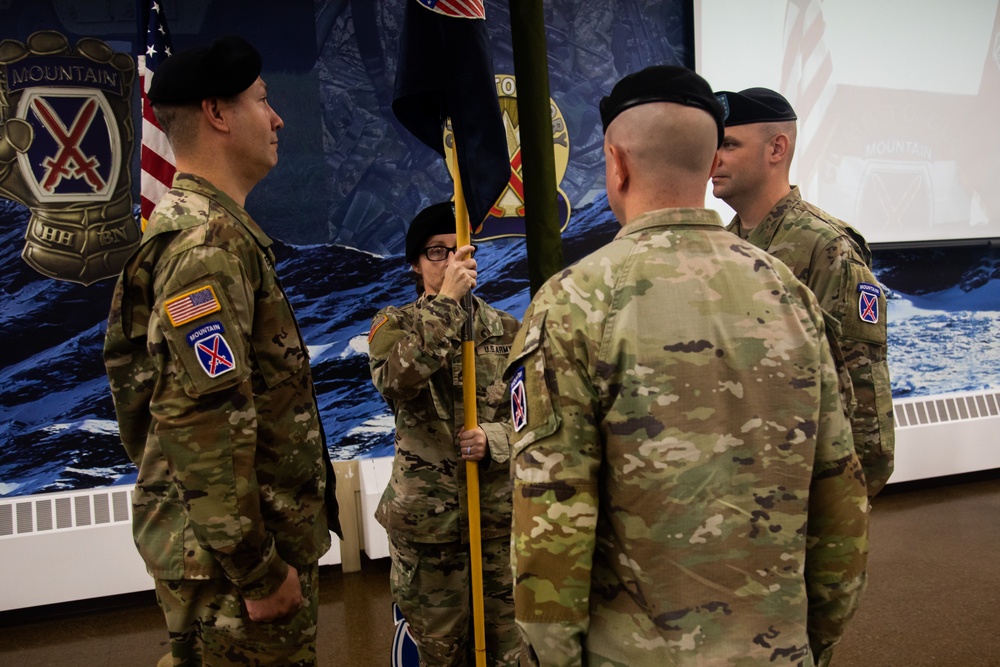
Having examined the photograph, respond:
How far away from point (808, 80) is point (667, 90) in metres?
3.97

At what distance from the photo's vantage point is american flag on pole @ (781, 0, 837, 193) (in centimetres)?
468

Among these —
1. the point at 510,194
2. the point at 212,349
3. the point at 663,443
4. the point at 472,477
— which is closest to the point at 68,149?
the point at 510,194

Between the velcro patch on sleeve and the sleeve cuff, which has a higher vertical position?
the velcro patch on sleeve

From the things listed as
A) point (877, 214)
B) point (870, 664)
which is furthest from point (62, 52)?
point (877, 214)

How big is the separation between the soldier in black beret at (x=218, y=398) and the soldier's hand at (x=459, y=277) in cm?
59

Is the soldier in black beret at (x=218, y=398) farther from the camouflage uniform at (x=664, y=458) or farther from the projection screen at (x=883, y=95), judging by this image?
the projection screen at (x=883, y=95)

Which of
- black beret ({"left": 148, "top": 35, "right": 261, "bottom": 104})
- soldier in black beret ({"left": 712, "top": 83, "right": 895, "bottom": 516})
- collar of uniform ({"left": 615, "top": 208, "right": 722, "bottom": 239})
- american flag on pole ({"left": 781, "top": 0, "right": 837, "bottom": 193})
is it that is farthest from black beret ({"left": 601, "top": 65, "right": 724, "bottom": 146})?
american flag on pole ({"left": 781, "top": 0, "right": 837, "bottom": 193})

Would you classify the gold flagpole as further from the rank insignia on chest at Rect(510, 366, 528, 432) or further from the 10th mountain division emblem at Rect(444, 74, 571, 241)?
the 10th mountain division emblem at Rect(444, 74, 571, 241)

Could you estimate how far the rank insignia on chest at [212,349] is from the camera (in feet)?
4.46

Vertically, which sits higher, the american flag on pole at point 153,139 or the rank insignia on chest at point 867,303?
the american flag on pole at point 153,139

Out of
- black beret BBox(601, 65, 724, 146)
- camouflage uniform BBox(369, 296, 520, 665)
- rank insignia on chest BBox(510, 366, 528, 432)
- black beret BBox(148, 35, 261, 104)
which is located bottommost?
camouflage uniform BBox(369, 296, 520, 665)

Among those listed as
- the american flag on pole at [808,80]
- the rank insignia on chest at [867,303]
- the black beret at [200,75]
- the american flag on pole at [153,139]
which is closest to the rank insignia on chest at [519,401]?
the black beret at [200,75]

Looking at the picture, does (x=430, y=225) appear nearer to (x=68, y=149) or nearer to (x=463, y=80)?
(x=463, y=80)

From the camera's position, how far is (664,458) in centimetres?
118
